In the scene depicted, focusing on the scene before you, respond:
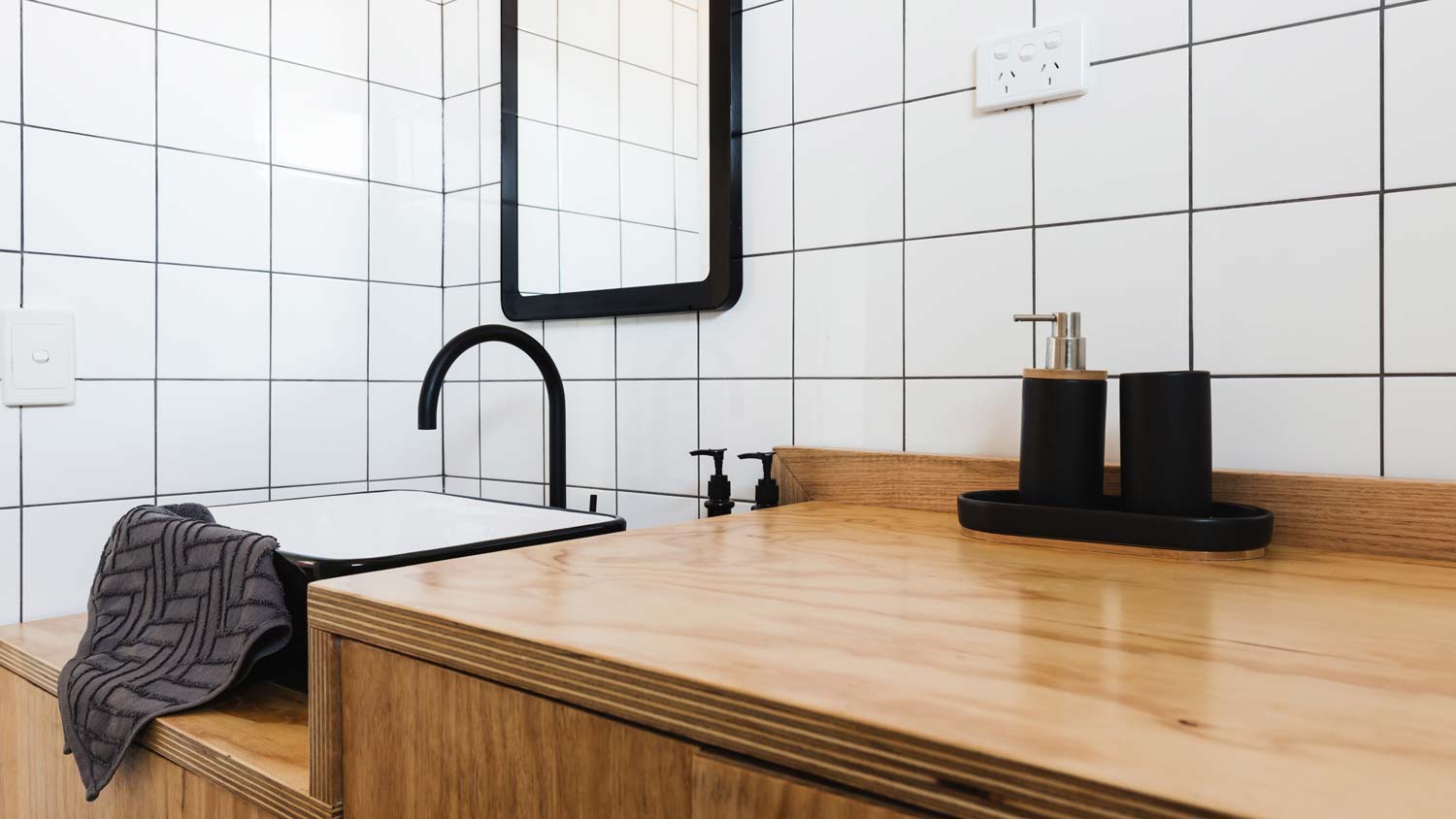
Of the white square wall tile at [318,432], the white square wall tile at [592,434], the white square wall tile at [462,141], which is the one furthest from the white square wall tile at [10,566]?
the white square wall tile at [462,141]

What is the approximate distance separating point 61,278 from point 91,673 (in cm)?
60

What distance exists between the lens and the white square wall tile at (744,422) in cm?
115

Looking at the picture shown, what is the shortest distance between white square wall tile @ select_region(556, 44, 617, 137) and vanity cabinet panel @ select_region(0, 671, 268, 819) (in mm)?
966

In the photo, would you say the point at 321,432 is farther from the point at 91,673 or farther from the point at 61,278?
the point at 91,673

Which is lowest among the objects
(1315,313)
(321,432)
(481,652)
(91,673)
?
(91,673)

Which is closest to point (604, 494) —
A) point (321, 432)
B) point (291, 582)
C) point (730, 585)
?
point (321, 432)

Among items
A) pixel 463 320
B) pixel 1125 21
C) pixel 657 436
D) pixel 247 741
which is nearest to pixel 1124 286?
pixel 1125 21

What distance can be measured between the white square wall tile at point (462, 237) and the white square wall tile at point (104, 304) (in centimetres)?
48

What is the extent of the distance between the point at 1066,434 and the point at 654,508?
26.7 inches

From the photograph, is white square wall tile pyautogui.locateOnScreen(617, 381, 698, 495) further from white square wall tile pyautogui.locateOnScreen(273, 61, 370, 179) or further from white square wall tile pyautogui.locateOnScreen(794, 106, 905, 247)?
white square wall tile pyautogui.locateOnScreen(273, 61, 370, 179)

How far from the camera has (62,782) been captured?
3.05ft

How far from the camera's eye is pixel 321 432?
1.44 metres

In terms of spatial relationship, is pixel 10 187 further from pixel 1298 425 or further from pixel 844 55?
pixel 1298 425

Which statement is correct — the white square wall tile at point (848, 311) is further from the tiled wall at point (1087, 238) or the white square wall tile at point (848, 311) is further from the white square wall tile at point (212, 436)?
the white square wall tile at point (212, 436)
